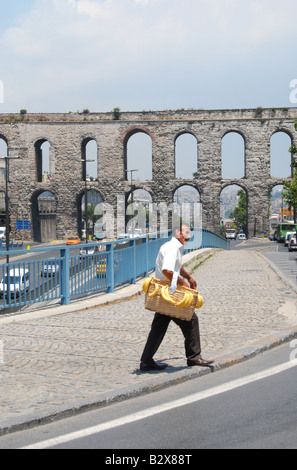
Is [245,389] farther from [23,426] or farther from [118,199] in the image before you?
[118,199]

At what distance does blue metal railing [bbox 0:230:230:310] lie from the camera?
10711mm

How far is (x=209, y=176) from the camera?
222 feet

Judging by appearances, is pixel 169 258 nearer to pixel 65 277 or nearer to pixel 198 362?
pixel 198 362

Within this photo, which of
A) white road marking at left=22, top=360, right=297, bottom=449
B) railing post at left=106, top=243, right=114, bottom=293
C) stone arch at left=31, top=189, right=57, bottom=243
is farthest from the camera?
stone arch at left=31, top=189, right=57, bottom=243

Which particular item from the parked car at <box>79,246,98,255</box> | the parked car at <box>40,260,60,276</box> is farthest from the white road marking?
the parked car at <box>79,246,98,255</box>

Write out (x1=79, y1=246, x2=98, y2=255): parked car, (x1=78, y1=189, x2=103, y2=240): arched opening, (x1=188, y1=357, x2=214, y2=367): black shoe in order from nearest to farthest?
(x1=188, y1=357, x2=214, y2=367): black shoe
(x1=79, y1=246, x2=98, y2=255): parked car
(x1=78, y1=189, x2=103, y2=240): arched opening

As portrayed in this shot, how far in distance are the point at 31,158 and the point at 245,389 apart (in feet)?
207

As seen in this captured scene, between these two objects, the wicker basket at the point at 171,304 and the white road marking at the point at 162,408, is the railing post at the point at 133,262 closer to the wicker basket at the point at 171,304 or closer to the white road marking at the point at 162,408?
the white road marking at the point at 162,408

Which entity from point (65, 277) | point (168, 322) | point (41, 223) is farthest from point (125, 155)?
point (168, 322)

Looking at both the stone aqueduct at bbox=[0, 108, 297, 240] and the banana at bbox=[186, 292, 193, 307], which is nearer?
the banana at bbox=[186, 292, 193, 307]

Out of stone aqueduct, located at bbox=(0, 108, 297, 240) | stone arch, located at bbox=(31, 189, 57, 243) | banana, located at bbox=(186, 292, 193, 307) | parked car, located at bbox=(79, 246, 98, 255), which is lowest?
stone arch, located at bbox=(31, 189, 57, 243)

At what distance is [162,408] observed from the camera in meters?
5.54

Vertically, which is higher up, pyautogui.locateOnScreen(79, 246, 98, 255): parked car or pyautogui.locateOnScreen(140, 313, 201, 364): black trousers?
pyautogui.locateOnScreen(79, 246, 98, 255): parked car

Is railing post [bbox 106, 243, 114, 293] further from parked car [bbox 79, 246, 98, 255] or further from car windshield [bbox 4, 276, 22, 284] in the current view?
car windshield [bbox 4, 276, 22, 284]
